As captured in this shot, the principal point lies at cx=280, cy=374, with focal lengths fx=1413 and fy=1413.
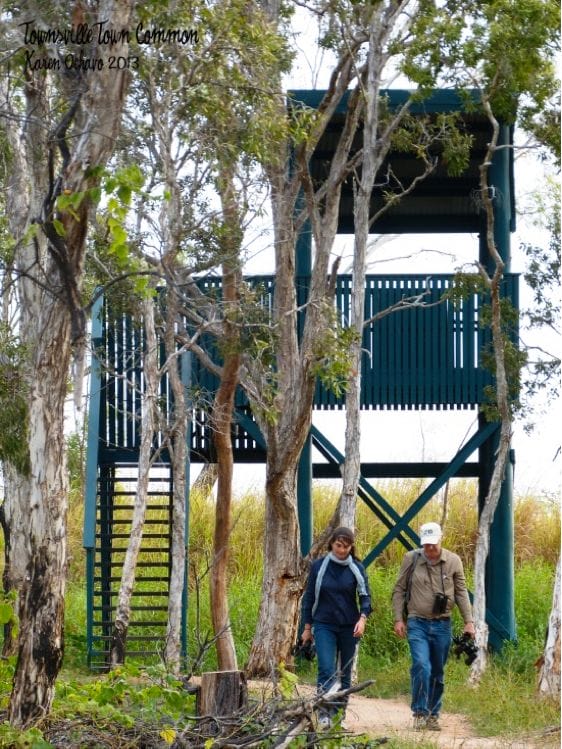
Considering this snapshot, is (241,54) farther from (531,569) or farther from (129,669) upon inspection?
(531,569)

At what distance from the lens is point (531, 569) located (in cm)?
2469

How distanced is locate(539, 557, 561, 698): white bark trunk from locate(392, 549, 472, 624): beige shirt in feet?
10.9

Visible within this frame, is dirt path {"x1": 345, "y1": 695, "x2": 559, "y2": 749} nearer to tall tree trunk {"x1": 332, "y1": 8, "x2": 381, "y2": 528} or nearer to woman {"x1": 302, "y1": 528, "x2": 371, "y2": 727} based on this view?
woman {"x1": 302, "y1": 528, "x2": 371, "y2": 727}

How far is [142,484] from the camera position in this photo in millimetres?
16406

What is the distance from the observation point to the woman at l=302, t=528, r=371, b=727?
36.6ft

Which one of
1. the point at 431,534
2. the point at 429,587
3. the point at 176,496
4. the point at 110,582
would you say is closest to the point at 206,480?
the point at 110,582

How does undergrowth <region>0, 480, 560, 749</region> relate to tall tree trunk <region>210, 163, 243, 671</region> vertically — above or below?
below

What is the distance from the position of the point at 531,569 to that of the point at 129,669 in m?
16.2

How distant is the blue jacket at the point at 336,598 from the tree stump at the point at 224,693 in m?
2.34

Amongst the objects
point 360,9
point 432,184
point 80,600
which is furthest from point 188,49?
point 80,600

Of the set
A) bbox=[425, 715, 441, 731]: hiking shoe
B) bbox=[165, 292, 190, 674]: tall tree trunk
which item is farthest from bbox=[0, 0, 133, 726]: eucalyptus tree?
bbox=[165, 292, 190, 674]: tall tree trunk

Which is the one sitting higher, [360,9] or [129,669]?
[360,9]

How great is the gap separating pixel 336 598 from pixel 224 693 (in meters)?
2.47

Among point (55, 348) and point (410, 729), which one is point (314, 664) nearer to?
point (410, 729)
